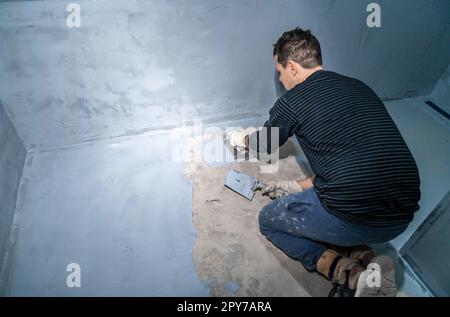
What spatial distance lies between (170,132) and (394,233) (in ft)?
4.99

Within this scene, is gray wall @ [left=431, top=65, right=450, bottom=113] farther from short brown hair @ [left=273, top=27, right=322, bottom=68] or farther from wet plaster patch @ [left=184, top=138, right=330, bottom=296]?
short brown hair @ [left=273, top=27, right=322, bottom=68]

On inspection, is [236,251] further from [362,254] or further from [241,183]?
[362,254]

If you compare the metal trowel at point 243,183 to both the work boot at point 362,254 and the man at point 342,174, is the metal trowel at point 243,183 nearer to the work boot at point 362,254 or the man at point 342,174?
the man at point 342,174

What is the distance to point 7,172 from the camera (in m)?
1.64

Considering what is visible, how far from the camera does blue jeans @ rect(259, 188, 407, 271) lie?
1239mm

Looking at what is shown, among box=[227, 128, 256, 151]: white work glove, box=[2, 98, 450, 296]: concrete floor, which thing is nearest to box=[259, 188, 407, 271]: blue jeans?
box=[2, 98, 450, 296]: concrete floor

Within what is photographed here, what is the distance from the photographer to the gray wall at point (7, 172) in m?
1.53

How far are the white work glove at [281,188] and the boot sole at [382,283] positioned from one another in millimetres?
589

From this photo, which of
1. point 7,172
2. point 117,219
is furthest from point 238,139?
point 7,172

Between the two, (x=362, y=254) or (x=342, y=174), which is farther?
(x=362, y=254)

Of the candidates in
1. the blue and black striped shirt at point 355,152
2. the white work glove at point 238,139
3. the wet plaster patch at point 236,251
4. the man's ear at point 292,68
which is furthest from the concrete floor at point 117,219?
the man's ear at point 292,68

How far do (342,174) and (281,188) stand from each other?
615 millimetres

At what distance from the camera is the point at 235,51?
1825 millimetres
